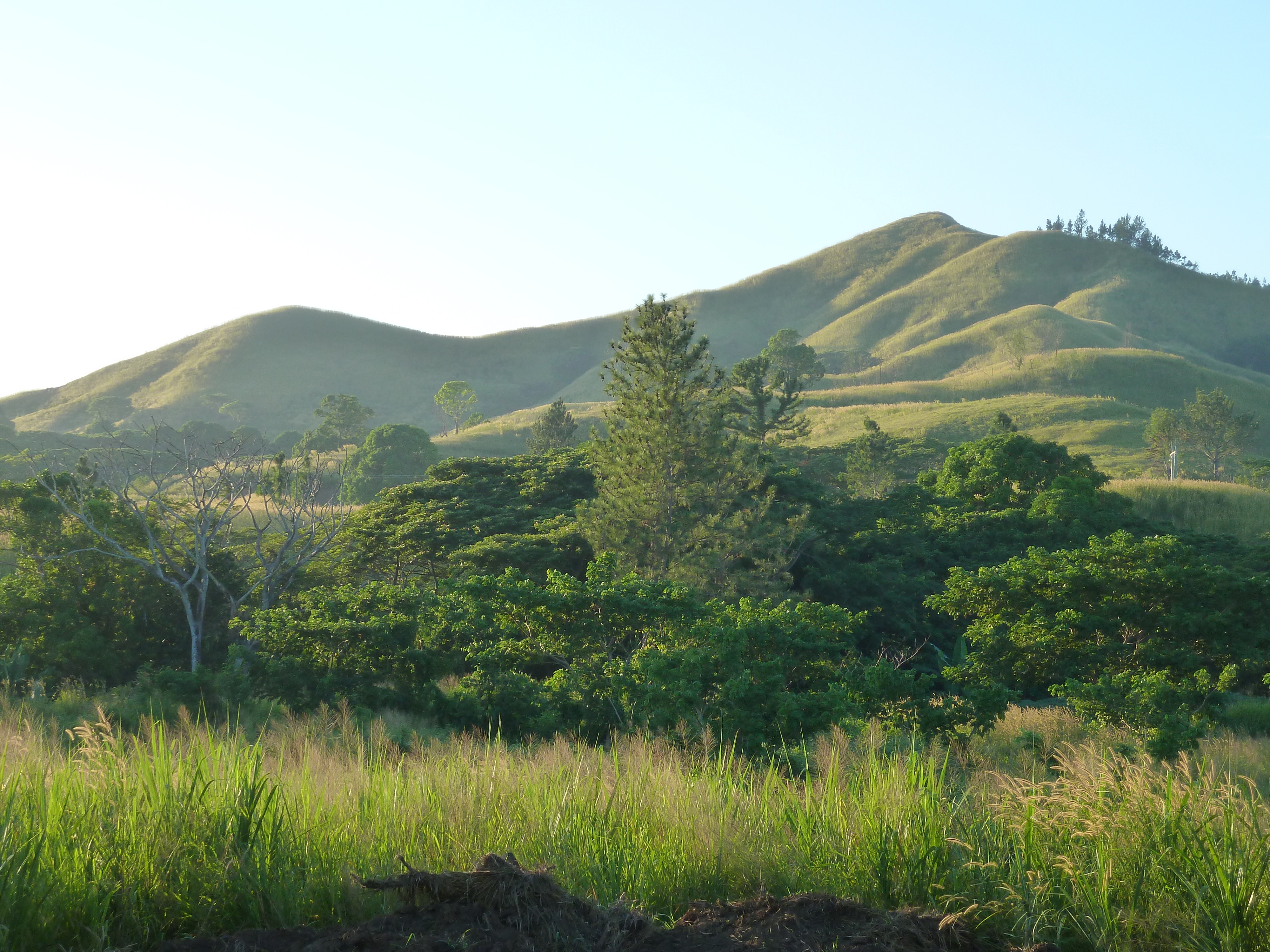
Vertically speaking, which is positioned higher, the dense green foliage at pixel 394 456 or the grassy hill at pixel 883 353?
the grassy hill at pixel 883 353

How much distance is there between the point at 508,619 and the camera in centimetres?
1370

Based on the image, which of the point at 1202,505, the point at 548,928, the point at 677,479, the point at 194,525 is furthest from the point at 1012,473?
the point at 548,928

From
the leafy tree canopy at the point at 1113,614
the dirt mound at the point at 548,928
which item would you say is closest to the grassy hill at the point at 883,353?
the leafy tree canopy at the point at 1113,614

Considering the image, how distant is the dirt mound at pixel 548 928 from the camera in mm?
3262

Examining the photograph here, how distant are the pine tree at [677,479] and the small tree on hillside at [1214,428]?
5483 cm

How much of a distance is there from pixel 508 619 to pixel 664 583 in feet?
8.41

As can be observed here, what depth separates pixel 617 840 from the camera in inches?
167

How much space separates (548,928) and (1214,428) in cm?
7882

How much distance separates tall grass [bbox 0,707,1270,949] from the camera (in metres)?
→ 3.50

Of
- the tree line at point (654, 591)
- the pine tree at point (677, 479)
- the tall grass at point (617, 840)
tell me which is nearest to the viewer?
the tall grass at point (617, 840)

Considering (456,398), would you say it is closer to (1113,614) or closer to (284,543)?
(284,543)

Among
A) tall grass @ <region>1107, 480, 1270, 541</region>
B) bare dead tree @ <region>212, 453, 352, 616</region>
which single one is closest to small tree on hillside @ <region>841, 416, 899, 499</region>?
tall grass @ <region>1107, 480, 1270, 541</region>

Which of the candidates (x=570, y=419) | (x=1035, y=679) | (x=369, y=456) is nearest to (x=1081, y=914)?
(x=1035, y=679)

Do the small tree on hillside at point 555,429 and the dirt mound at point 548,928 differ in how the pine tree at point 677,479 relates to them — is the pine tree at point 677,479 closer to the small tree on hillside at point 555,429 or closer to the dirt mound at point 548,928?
the dirt mound at point 548,928
